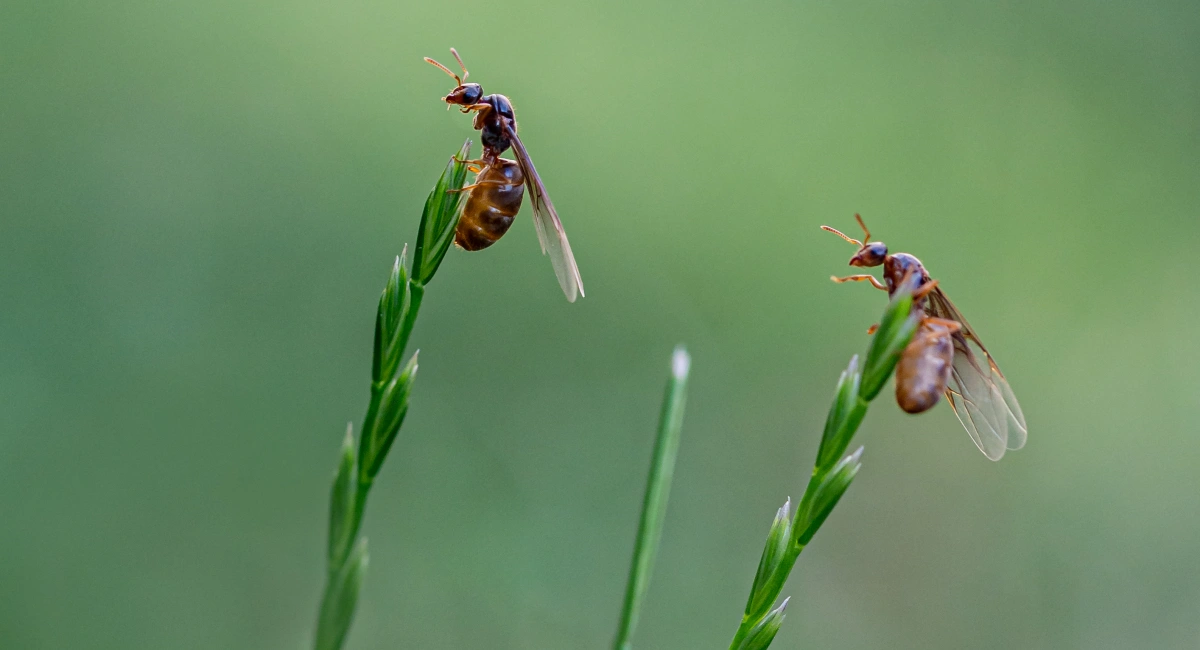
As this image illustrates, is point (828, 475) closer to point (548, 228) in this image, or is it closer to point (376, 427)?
point (376, 427)

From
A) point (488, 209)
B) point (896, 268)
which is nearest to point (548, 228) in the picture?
point (488, 209)

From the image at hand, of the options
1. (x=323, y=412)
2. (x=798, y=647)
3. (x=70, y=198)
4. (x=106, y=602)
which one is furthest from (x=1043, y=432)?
(x=70, y=198)

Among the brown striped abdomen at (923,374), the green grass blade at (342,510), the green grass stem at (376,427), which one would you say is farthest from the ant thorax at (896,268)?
the green grass blade at (342,510)

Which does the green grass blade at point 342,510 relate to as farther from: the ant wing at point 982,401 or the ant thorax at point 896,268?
the ant thorax at point 896,268

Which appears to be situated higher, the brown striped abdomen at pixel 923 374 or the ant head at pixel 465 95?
the ant head at pixel 465 95

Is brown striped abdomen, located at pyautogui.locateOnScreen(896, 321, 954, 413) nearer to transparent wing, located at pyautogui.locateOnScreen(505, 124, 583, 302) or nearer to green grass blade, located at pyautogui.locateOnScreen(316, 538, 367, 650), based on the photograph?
transparent wing, located at pyautogui.locateOnScreen(505, 124, 583, 302)

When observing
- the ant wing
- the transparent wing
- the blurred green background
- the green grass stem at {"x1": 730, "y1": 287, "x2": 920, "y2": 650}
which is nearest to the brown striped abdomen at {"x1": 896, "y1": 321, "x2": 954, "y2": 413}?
the ant wing
